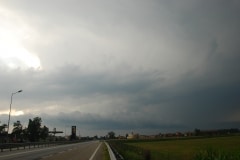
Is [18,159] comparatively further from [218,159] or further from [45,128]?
[45,128]

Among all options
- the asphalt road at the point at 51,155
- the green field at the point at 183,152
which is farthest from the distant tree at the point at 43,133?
the asphalt road at the point at 51,155

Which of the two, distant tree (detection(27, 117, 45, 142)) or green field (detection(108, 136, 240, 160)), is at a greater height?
distant tree (detection(27, 117, 45, 142))

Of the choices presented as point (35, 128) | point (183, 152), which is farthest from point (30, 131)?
point (183, 152)

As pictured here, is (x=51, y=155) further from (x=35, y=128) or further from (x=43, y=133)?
(x=43, y=133)

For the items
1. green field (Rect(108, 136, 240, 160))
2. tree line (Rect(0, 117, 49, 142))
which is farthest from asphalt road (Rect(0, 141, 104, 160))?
tree line (Rect(0, 117, 49, 142))

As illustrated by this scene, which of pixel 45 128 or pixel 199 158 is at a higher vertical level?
pixel 45 128

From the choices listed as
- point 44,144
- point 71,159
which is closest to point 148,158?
point 71,159

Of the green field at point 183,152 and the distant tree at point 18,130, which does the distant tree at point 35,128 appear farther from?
the green field at point 183,152

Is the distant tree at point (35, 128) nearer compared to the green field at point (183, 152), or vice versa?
the green field at point (183, 152)

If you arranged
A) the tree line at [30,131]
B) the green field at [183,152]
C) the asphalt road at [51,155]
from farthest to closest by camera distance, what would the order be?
the tree line at [30,131] → the asphalt road at [51,155] → the green field at [183,152]

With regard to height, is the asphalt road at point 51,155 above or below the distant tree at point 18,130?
below

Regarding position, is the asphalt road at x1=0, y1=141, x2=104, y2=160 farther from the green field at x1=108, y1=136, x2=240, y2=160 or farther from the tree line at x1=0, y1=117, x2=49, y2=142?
the tree line at x1=0, y1=117, x2=49, y2=142

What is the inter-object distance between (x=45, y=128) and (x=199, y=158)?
175 meters

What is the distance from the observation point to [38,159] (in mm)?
30516
